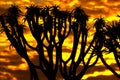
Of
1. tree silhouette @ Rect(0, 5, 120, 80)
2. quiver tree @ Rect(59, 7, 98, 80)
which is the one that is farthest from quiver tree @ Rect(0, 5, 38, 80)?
quiver tree @ Rect(59, 7, 98, 80)

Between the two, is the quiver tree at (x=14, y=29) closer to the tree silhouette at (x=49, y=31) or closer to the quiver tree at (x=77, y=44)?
the tree silhouette at (x=49, y=31)

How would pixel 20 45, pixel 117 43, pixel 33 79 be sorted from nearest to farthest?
pixel 117 43, pixel 20 45, pixel 33 79

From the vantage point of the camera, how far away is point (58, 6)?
2245 cm

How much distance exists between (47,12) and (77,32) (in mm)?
1904

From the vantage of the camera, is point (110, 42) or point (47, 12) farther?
point (47, 12)

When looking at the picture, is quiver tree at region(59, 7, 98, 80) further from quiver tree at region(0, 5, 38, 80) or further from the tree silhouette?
quiver tree at region(0, 5, 38, 80)

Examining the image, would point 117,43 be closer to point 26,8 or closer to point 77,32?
point 77,32

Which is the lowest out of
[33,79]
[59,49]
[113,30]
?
[33,79]

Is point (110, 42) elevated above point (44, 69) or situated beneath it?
elevated above

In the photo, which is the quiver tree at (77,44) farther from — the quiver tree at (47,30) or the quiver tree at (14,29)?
the quiver tree at (14,29)

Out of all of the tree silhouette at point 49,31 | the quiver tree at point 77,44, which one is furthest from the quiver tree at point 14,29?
the quiver tree at point 77,44

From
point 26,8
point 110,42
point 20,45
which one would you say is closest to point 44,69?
point 20,45

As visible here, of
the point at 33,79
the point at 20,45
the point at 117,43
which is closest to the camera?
the point at 117,43

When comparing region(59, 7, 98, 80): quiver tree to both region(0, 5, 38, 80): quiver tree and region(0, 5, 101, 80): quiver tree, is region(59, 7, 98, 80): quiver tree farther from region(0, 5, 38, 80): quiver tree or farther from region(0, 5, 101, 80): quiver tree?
region(0, 5, 38, 80): quiver tree
